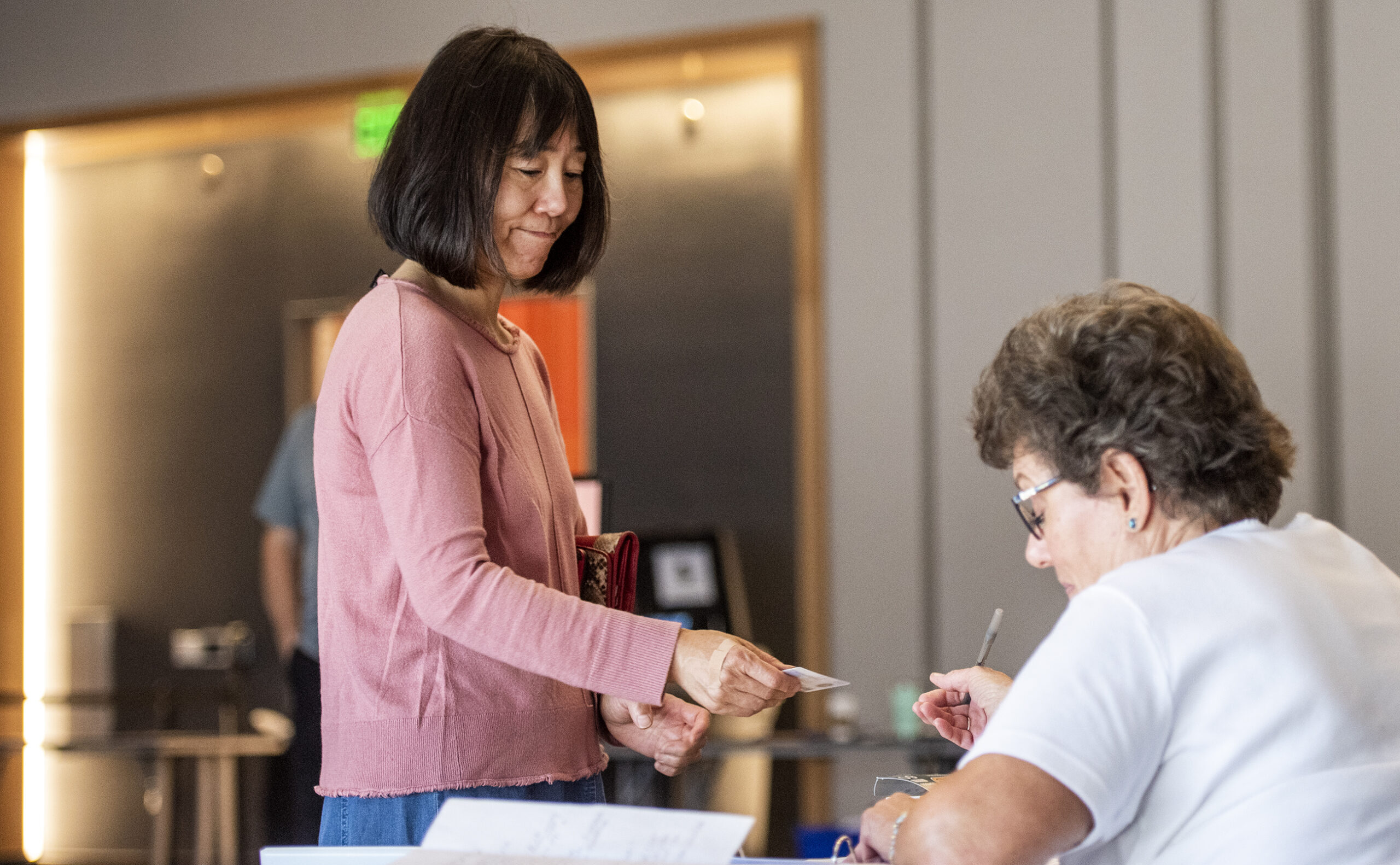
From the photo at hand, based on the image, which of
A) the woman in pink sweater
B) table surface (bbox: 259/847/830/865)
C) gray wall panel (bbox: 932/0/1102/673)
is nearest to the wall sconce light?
gray wall panel (bbox: 932/0/1102/673)

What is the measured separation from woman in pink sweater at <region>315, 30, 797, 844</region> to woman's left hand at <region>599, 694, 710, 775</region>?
0.04 meters

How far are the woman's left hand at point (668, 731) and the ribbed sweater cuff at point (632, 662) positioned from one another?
0.73 feet

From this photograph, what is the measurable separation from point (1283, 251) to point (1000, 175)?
2.84ft

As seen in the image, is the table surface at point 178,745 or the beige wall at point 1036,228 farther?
the table surface at point 178,745

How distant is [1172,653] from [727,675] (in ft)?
1.58

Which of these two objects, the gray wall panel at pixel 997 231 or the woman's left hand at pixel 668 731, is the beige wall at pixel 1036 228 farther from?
the woman's left hand at pixel 668 731

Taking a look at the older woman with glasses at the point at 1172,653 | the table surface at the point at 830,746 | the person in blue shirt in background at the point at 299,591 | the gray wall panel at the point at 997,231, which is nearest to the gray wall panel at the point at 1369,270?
the gray wall panel at the point at 997,231

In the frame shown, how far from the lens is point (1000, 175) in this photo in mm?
4160

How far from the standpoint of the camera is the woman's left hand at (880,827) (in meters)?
1.17

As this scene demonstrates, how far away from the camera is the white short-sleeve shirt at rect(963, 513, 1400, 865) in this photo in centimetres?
104

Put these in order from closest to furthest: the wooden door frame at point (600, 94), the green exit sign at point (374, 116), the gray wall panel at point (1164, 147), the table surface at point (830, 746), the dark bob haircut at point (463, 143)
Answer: the dark bob haircut at point (463, 143) → the table surface at point (830, 746) → the gray wall panel at point (1164, 147) → the wooden door frame at point (600, 94) → the green exit sign at point (374, 116)

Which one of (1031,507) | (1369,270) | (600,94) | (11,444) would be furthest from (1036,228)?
(11,444)

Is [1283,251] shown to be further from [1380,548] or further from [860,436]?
[860,436]

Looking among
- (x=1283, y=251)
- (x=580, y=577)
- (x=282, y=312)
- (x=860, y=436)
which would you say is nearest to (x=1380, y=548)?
(x=1283, y=251)
